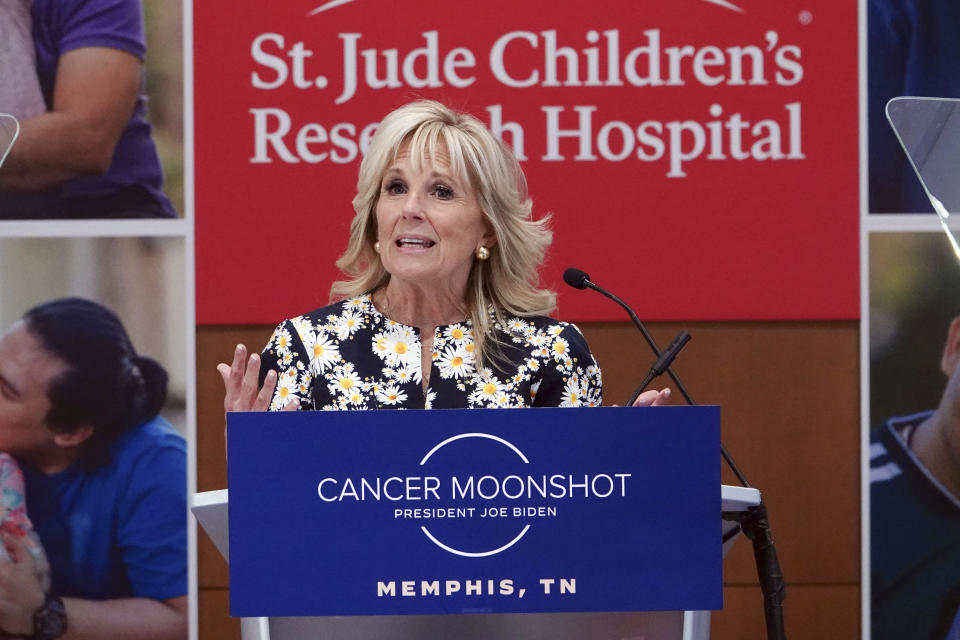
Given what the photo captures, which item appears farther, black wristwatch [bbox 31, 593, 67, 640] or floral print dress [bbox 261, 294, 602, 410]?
black wristwatch [bbox 31, 593, 67, 640]

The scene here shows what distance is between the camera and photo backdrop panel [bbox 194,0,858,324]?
3.42 meters

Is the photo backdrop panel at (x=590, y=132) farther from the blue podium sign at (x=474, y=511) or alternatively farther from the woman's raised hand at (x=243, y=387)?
the blue podium sign at (x=474, y=511)

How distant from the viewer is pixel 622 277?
344 centimetres

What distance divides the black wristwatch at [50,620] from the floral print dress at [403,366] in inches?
64.2

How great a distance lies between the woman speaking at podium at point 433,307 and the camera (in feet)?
7.15

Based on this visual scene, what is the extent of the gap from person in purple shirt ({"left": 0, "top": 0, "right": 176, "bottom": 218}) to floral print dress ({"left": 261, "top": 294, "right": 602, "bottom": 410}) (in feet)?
4.60

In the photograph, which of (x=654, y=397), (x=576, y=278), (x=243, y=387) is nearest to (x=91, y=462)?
(x=243, y=387)

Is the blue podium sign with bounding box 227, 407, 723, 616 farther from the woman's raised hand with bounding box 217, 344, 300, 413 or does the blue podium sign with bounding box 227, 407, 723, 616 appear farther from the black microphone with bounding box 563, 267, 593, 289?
the black microphone with bounding box 563, 267, 593, 289

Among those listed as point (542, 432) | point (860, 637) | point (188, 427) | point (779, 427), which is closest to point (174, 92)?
point (188, 427)

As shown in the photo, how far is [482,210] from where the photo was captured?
229 centimetres

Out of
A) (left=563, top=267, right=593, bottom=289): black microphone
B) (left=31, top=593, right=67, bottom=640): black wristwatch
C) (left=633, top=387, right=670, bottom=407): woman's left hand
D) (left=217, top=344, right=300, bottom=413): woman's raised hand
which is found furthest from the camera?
(left=31, top=593, right=67, bottom=640): black wristwatch

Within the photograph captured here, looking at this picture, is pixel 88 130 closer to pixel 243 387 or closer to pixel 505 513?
pixel 243 387

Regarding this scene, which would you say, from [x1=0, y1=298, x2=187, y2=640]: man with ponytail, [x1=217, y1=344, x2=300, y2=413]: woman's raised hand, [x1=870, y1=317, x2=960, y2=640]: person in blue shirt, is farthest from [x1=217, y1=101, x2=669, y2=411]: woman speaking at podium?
[x1=870, y1=317, x2=960, y2=640]: person in blue shirt

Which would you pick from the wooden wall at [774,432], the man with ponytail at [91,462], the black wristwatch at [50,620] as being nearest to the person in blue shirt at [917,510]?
the wooden wall at [774,432]
